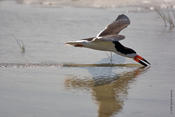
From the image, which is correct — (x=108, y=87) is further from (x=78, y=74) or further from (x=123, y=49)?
(x=123, y=49)

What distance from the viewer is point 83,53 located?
823 cm

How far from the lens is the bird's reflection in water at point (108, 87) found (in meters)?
5.04

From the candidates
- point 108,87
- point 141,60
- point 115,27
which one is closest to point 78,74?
point 108,87

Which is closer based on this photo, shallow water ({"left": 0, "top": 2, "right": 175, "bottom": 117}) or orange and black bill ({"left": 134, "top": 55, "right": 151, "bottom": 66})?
shallow water ({"left": 0, "top": 2, "right": 175, "bottom": 117})

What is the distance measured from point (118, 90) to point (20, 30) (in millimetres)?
5152

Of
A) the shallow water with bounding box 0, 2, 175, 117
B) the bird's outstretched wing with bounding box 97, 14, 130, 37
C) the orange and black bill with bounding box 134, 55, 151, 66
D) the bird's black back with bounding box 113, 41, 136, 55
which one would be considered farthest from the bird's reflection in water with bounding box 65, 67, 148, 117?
the bird's outstretched wing with bounding box 97, 14, 130, 37

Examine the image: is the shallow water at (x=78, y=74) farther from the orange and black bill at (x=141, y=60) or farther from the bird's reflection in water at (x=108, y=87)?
the orange and black bill at (x=141, y=60)

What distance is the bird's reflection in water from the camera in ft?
16.5

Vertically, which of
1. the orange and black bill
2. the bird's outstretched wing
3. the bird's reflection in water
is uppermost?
the bird's outstretched wing

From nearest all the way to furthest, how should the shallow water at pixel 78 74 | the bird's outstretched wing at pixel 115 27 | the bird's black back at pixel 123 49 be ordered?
the shallow water at pixel 78 74 → the bird's black back at pixel 123 49 → the bird's outstretched wing at pixel 115 27

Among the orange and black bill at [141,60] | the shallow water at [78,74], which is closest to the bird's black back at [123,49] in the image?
the orange and black bill at [141,60]

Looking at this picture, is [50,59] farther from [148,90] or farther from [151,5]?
[151,5]

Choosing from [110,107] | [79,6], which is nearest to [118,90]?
[110,107]

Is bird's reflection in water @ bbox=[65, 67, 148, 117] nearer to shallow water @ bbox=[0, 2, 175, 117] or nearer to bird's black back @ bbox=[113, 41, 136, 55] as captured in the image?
shallow water @ bbox=[0, 2, 175, 117]
